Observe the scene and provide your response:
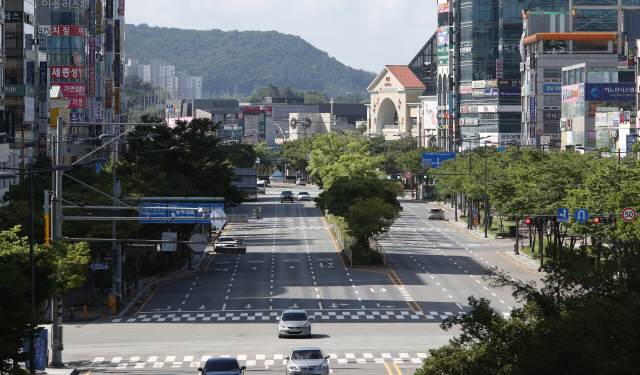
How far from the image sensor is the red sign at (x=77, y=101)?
3942 inches

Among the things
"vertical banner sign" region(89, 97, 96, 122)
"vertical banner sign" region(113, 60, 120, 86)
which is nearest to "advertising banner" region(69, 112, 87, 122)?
"vertical banner sign" region(89, 97, 96, 122)

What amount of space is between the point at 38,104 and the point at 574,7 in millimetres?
109167

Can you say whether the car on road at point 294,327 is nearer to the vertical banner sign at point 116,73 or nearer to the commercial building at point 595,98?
the commercial building at point 595,98

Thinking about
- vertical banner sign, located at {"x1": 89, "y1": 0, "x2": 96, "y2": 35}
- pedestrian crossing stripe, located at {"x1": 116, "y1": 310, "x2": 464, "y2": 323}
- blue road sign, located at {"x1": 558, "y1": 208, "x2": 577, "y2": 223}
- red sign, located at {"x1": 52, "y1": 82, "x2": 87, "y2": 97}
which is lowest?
pedestrian crossing stripe, located at {"x1": 116, "y1": 310, "x2": 464, "y2": 323}

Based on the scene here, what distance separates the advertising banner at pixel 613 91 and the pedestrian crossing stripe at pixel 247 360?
304ft

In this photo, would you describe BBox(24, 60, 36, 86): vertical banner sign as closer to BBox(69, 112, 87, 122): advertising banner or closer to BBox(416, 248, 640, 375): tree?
BBox(69, 112, 87, 122): advertising banner

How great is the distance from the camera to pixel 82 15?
106m

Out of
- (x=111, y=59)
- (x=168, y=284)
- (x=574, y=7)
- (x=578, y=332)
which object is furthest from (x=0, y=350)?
(x=574, y=7)

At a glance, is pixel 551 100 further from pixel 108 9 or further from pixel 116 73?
pixel 108 9

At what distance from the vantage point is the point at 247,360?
38.8 metres

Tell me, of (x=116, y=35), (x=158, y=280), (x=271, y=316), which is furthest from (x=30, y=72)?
(x=116, y=35)

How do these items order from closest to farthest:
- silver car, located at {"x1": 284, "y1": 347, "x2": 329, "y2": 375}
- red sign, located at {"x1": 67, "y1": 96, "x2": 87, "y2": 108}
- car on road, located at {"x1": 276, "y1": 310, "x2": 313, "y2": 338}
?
silver car, located at {"x1": 284, "y1": 347, "x2": 329, "y2": 375}
car on road, located at {"x1": 276, "y1": 310, "x2": 313, "y2": 338}
red sign, located at {"x1": 67, "y1": 96, "x2": 87, "y2": 108}

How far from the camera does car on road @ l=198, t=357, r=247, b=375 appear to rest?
3331cm

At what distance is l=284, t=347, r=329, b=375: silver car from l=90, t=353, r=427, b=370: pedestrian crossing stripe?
3.18m
